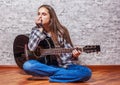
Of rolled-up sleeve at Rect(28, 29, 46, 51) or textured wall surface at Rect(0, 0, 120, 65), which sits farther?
textured wall surface at Rect(0, 0, 120, 65)

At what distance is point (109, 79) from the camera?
2670 mm

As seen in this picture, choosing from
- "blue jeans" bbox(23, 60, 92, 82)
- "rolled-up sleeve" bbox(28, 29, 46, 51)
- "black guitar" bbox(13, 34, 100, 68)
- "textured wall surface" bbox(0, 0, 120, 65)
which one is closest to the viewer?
"black guitar" bbox(13, 34, 100, 68)

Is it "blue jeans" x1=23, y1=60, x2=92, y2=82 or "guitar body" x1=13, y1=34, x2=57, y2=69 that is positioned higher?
"guitar body" x1=13, y1=34, x2=57, y2=69

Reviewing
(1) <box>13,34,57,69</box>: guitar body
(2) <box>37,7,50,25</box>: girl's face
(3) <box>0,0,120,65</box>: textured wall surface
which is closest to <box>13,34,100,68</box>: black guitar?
(1) <box>13,34,57,69</box>: guitar body

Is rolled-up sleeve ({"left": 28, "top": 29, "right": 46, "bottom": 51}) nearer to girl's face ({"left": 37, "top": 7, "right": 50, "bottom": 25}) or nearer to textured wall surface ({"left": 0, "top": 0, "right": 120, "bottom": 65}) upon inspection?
girl's face ({"left": 37, "top": 7, "right": 50, "bottom": 25})

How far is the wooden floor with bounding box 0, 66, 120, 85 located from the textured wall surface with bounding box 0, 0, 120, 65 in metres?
0.13

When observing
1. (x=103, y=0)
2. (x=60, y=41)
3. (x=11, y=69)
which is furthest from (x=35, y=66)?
(x=103, y=0)

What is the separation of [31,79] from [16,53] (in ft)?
1.80

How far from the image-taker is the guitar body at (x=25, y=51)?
2736 mm

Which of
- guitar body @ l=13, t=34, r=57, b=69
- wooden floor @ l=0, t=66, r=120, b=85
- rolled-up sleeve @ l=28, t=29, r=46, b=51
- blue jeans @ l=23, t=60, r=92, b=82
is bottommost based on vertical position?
wooden floor @ l=0, t=66, r=120, b=85

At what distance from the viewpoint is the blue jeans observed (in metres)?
2.54

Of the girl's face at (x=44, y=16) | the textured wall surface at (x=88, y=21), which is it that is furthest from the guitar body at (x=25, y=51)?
the textured wall surface at (x=88, y=21)

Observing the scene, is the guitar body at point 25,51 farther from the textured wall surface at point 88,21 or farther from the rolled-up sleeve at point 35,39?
the textured wall surface at point 88,21

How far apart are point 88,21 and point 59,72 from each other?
3.17ft
